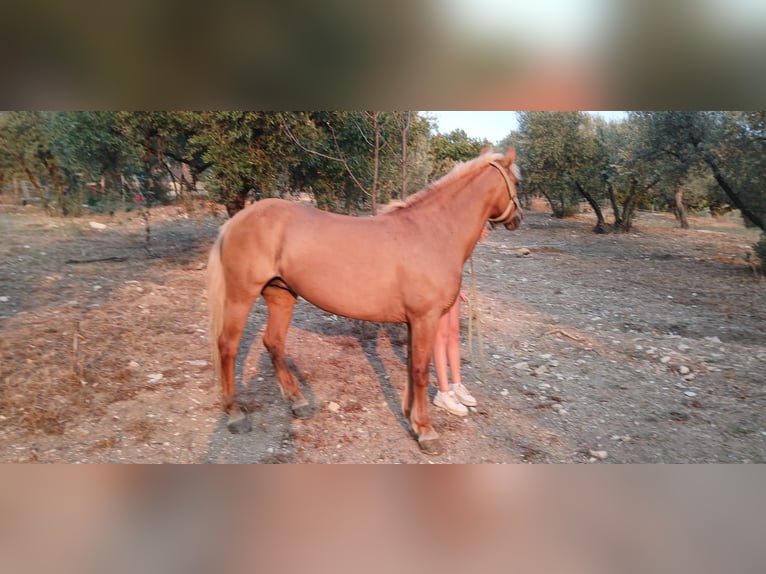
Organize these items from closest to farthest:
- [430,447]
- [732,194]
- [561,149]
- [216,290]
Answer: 1. [430,447]
2. [216,290]
3. [732,194]
4. [561,149]

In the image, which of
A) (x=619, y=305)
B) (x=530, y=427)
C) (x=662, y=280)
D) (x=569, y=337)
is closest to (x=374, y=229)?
(x=530, y=427)

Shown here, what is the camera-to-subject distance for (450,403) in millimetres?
3482

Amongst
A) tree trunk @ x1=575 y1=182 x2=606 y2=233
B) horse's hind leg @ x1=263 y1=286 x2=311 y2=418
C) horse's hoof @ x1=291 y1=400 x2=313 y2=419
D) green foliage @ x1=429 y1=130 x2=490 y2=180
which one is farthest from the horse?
tree trunk @ x1=575 y1=182 x2=606 y2=233

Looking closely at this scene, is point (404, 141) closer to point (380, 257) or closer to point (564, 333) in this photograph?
point (380, 257)

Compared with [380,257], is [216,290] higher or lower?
lower

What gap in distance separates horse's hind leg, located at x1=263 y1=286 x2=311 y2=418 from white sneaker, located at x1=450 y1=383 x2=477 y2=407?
4.19 ft

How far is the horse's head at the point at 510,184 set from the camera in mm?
3016

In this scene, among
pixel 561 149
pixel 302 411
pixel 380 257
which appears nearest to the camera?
pixel 380 257

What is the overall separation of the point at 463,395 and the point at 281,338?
1643 mm

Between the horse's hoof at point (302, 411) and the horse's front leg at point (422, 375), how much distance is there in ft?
2.87

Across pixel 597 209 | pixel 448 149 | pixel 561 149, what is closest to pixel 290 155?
pixel 448 149

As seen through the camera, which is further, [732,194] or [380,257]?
[732,194]

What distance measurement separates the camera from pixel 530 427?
10.8 feet
